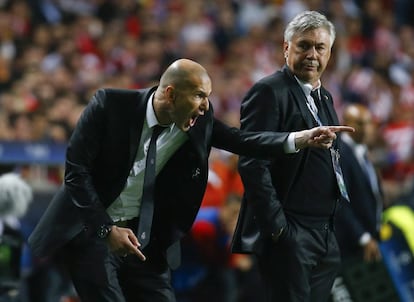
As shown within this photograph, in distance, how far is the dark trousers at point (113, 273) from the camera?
5.44 m

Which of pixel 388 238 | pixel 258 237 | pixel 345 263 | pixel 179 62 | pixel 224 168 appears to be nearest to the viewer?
pixel 179 62

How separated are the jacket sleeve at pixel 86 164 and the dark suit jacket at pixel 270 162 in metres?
0.78

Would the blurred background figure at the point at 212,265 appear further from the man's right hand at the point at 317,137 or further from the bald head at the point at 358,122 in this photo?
the man's right hand at the point at 317,137

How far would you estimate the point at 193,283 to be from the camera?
29.0 feet

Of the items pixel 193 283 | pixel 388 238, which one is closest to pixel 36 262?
pixel 193 283

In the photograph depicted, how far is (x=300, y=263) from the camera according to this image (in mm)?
5598

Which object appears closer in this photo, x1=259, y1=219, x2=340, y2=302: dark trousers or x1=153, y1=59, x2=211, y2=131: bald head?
x1=153, y1=59, x2=211, y2=131: bald head

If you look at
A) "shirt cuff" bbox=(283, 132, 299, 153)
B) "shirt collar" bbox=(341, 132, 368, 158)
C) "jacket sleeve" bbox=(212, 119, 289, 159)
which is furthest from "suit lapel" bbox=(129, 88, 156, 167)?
"shirt collar" bbox=(341, 132, 368, 158)

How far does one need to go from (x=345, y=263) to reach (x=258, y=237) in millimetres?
2392

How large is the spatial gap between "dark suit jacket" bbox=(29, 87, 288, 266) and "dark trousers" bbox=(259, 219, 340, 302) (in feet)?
1.59

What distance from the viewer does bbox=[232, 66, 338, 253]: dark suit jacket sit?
5.51 meters

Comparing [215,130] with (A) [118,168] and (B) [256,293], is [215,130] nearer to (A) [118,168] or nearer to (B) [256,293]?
(A) [118,168]

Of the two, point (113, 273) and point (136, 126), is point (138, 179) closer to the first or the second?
point (136, 126)

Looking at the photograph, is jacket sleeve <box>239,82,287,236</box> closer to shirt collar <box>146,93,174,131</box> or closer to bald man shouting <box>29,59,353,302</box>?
bald man shouting <box>29,59,353,302</box>
